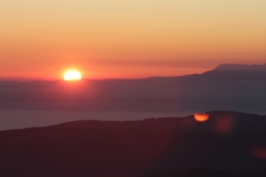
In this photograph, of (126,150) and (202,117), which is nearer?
(126,150)

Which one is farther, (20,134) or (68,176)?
(20,134)

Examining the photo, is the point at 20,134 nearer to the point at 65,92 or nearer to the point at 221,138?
the point at 221,138

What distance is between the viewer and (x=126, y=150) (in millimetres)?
22375

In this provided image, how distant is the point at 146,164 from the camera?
21.1 m

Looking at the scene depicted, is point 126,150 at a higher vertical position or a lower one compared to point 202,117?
lower

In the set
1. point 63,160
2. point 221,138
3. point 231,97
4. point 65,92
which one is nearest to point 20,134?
point 63,160

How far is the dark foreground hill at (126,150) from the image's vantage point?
20.5 m

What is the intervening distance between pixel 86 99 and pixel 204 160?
93837mm

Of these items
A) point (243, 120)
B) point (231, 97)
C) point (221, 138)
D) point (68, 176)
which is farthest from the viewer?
point (231, 97)

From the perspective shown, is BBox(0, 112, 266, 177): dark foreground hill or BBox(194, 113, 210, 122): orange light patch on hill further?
BBox(194, 113, 210, 122): orange light patch on hill

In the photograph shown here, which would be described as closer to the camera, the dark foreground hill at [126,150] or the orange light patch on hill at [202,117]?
the dark foreground hill at [126,150]

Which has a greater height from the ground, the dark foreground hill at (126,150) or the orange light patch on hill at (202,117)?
the orange light patch on hill at (202,117)

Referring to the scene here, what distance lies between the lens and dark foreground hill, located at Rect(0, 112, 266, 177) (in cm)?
2047

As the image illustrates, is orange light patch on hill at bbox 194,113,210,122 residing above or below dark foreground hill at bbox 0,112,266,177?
above
